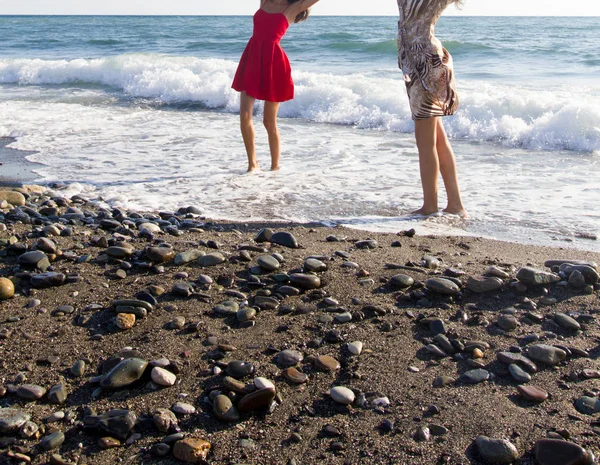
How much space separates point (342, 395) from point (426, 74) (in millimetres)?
2432

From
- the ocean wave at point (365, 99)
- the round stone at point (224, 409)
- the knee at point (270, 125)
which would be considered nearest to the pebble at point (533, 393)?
the round stone at point (224, 409)

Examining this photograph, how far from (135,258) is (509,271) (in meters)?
1.84

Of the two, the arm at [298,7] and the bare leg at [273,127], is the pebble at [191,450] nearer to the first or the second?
the bare leg at [273,127]

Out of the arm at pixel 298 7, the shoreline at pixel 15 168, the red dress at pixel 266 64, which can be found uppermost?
the arm at pixel 298 7

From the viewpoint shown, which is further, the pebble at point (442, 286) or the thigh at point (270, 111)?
the thigh at point (270, 111)

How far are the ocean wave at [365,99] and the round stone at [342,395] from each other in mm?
5703

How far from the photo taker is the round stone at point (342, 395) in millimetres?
2041

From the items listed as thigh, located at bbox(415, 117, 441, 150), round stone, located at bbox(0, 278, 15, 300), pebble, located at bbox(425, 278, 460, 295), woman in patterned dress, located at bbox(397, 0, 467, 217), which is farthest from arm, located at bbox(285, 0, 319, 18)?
round stone, located at bbox(0, 278, 15, 300)

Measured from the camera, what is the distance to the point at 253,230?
3986 mm

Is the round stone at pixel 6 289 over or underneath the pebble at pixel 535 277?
underneath

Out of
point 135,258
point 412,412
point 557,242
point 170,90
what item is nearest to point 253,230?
point 135,258

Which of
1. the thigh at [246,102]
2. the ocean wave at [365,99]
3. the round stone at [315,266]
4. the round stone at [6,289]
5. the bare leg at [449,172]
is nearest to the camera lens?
the round stone at [6,289]

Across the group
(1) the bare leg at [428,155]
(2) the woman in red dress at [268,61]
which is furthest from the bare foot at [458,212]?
(2) the woman in red dress at [268,61]

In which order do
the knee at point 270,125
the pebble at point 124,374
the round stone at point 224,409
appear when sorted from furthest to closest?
the knee at point 270,125
the pebble at point 124,374
the round stone at point 224,409
